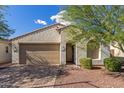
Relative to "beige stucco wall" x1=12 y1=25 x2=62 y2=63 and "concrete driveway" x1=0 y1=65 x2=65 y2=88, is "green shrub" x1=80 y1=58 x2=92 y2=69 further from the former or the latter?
"beige stucco wall" x1=12 y1=25 x2=62 y2=63

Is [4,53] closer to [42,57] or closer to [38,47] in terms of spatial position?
[38,47]

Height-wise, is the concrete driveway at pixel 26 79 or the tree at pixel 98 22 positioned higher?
the tree at pixel 98 22

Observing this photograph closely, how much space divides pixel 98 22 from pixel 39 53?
9.31 meters

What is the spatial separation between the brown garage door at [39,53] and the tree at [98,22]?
698 centimetres

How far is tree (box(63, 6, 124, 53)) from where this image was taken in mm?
9809

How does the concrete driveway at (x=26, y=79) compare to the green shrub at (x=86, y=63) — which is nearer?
the concrete driveway at (x=26, y=79)

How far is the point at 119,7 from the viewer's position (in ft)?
33.6

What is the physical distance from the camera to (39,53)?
18.7 m

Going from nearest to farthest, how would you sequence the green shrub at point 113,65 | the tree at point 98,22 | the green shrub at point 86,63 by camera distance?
the tree at point 98,22
the green shrub at point 113,65
the green shrub at point 86,63

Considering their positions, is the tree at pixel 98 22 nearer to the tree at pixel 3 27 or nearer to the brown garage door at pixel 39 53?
the tree at pixel 3 27

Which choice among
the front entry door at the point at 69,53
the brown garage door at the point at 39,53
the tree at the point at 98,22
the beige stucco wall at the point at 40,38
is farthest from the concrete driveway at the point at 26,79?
the front entry door at the point at 69,53

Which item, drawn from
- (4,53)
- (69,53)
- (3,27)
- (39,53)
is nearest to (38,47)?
(39,53)

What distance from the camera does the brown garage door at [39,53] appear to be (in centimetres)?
1864
